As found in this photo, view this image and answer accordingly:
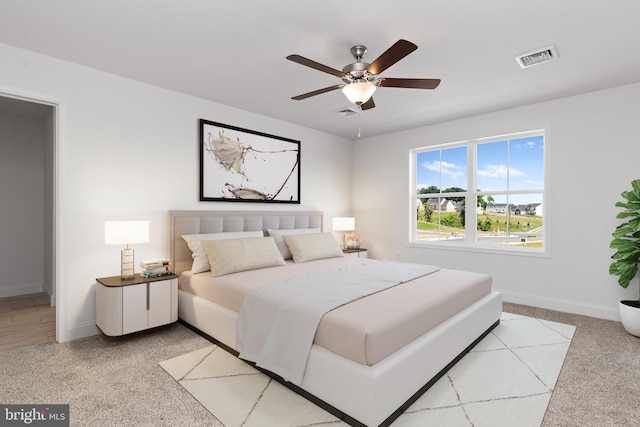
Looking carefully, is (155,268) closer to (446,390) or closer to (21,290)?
(446,390)

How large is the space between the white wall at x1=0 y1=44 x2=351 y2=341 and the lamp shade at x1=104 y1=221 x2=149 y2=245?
1.28 ft

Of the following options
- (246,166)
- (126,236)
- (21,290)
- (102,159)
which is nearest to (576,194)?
(246,166)

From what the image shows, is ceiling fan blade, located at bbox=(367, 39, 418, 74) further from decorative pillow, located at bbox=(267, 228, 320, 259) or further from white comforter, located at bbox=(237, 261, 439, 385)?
decorative pillow, located at bbox=(267, 228, 320, 259)

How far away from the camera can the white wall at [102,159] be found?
2961 millimetres

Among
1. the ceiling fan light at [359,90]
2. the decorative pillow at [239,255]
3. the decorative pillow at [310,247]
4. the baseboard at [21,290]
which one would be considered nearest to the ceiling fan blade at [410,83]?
the ceiling fan light at [359,90]

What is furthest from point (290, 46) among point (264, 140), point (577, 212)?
point (577, 212)

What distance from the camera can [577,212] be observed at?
3.83 meters

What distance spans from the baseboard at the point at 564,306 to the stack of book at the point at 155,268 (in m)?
4.20

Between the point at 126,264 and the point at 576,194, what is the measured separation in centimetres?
498

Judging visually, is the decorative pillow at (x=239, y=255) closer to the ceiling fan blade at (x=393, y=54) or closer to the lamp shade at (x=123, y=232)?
the lamp shade at (x=123, y=232)

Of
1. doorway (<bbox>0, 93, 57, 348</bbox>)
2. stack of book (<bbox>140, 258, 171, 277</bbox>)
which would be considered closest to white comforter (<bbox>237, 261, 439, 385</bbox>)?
stack of book (<bbox>140, 258, 171, 277</bbox>)

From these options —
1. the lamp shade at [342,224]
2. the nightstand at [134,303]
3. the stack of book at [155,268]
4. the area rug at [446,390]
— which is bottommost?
the area rug at [446,390]

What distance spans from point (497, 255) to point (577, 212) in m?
1.05

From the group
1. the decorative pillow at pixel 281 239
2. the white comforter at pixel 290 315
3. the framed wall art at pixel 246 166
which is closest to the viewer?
the white comforter at pixel 290 315
